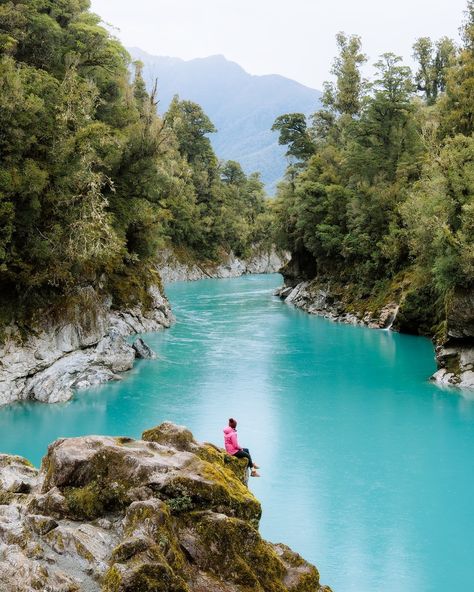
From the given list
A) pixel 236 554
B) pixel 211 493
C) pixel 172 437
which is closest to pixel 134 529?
pixel 211 493

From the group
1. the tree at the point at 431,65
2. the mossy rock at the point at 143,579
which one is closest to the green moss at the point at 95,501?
the mossy rock at the point at 143,579

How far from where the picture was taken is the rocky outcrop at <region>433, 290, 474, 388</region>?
1155 inches

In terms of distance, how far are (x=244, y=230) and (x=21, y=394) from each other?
281 feet

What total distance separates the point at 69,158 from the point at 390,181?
33450 mm

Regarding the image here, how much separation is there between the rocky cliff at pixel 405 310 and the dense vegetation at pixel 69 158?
1775cm

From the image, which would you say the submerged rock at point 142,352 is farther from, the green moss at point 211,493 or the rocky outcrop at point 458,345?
the green moss at point 211,493

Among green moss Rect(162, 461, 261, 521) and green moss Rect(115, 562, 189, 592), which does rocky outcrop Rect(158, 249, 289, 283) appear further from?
green moss Rect(115, 562, 189, 592)

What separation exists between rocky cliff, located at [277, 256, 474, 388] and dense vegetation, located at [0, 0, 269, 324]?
1775 centimetres

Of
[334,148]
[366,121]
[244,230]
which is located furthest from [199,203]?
[366,121]

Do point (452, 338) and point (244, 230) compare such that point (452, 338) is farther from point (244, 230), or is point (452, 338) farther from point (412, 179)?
point (244, 230)

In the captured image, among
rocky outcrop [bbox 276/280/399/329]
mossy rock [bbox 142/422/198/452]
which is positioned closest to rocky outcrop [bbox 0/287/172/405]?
mossy rock [bbox 142/422/198/452]

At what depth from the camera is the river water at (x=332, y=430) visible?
14.6 meters

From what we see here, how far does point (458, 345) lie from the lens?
101 feet

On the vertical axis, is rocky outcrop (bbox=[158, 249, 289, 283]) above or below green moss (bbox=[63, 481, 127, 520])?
above
